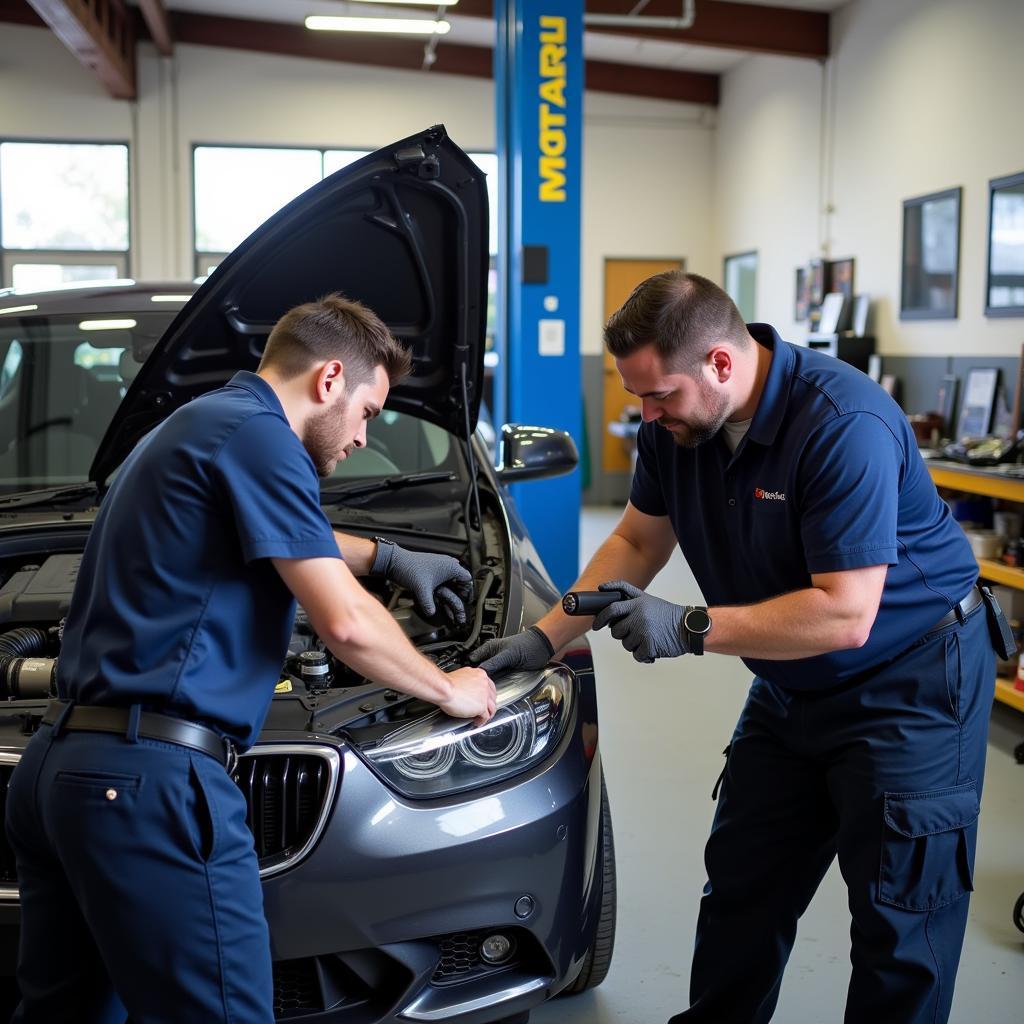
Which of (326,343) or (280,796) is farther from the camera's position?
Answer: (280,796)

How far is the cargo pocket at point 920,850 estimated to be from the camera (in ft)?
5.67

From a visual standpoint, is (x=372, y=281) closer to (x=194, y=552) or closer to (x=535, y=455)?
(x=535, y=455)

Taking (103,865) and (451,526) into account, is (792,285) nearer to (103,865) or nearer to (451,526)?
(451,526)

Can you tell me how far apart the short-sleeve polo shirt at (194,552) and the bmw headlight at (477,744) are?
389 mm

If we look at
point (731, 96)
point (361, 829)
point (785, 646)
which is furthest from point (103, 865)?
point (731, 96)

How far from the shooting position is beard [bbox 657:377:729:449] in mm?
1795

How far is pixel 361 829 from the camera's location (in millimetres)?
1702

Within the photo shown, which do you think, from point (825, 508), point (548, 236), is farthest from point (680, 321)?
point (548, 236)

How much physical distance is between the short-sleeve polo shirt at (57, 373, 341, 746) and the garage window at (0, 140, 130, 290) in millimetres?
10134

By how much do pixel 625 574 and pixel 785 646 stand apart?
52 centimetres

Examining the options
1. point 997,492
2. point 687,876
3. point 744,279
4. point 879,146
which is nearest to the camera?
point 687,876

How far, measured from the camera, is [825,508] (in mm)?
1694

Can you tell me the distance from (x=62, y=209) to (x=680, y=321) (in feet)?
34.1

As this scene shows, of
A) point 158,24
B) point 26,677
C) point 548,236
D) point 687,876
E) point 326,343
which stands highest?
point 158,24
